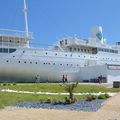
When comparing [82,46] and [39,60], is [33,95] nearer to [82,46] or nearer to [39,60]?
[39,60]

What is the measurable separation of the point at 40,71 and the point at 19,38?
6463 millimetres

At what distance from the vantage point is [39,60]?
169 ft

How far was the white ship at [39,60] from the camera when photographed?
159 feet

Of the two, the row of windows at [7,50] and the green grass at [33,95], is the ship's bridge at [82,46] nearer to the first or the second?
the row of windows at [7,50]

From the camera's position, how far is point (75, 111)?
1680cm

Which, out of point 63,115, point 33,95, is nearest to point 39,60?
point 33,95

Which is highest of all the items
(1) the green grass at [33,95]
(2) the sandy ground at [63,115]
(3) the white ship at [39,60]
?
(3) the white ship at [39,60]

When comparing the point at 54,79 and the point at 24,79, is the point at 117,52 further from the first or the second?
the point at 24,79

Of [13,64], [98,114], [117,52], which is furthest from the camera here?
[117,52]

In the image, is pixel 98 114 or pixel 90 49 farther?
pixel 90 49

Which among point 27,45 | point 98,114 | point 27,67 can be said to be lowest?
point 98,114

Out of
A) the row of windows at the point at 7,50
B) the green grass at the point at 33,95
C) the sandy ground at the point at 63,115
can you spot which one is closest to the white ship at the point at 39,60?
the row of windows at the point at 7,50

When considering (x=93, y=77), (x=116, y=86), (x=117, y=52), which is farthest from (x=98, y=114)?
(x=117, y=52)

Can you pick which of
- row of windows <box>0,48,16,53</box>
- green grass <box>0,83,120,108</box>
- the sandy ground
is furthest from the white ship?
the sandy ground
